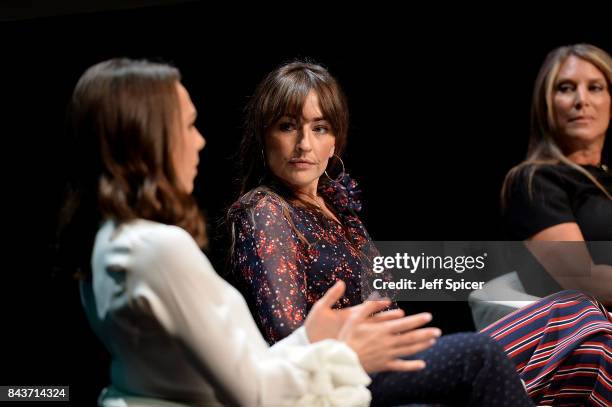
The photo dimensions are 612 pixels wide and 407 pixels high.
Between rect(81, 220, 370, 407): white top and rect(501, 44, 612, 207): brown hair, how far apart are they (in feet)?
5.58

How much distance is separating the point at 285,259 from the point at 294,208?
225mm

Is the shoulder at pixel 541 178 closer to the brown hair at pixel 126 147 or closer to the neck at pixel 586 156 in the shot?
the neck at pixel 586 156

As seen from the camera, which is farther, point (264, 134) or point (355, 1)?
point (355, 1)

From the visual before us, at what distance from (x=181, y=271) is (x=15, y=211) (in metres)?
2.04

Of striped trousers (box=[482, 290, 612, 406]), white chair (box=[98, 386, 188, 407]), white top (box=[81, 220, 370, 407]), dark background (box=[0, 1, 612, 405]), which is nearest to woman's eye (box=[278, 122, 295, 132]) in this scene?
dark background (box=[0, 1, 612, 405])

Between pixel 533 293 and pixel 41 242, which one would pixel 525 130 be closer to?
pixel 533 293

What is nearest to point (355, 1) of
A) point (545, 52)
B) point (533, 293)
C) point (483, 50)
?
point (483, 50)

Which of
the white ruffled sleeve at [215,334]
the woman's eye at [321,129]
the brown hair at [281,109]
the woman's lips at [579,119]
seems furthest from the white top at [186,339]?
the woman's lips at [579,119]

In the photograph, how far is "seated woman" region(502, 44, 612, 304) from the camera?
286 cm

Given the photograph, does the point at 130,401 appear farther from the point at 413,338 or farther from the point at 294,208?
the point at 294,208

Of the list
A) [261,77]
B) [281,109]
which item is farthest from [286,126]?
[261,77]

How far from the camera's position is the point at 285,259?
222 centimetres

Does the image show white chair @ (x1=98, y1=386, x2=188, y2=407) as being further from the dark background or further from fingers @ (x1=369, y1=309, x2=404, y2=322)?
the dark background

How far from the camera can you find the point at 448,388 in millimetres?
1667
